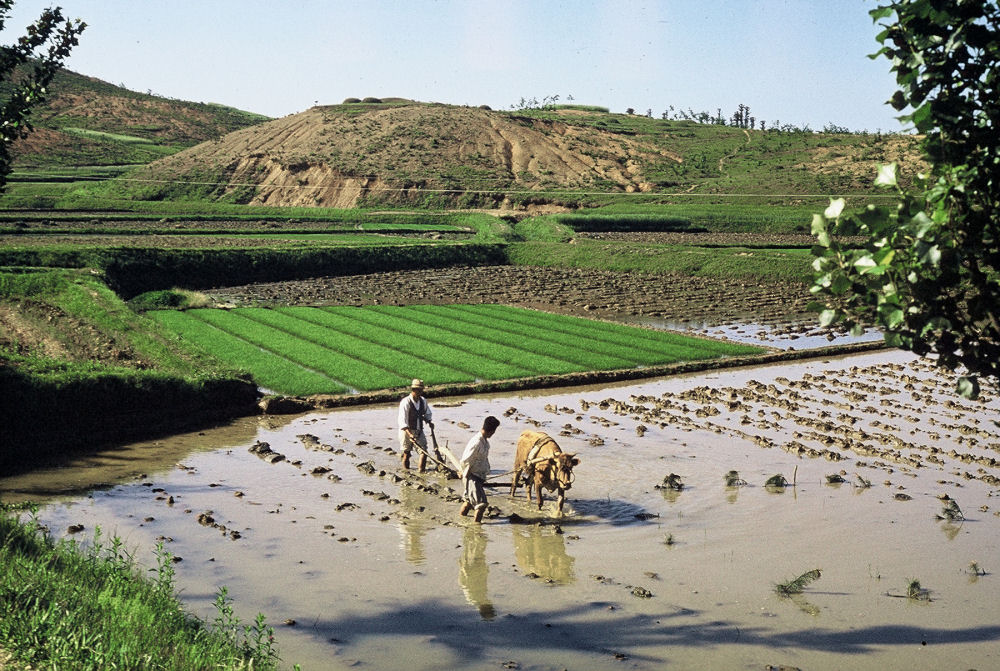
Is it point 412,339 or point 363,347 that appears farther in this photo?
point 412,339

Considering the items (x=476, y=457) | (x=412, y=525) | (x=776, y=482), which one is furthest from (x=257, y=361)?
(x=776, y=482)

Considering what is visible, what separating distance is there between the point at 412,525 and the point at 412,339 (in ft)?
54.1

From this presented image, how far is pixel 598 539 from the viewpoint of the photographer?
13.2 metres

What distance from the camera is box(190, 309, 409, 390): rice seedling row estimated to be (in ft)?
78.9

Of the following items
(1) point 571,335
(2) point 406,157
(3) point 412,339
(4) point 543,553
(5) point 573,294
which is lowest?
(4) point 543,553

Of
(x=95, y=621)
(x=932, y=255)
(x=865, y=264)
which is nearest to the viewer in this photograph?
(x=932, y=255)

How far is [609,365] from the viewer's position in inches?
1051

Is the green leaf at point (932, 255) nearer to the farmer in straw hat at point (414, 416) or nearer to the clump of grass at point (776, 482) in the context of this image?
the clump of grass at point (776, 482)

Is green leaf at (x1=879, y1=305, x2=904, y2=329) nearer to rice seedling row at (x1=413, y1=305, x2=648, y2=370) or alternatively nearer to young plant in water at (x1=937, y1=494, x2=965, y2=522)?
young plant in water at (x1=937, y1=494, x2=965, y2=522)

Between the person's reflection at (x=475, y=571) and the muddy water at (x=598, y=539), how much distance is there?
0.13 feet

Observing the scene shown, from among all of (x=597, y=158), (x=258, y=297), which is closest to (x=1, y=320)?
(x=258, y=297)

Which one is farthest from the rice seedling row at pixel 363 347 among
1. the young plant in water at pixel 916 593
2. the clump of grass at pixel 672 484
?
the young plant in water at pixel 916 593

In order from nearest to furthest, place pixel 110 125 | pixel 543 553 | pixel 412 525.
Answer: pixel 543 553
pixel 412 525
pixel 110 125

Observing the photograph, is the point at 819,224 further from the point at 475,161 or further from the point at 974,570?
the point at 475,161
